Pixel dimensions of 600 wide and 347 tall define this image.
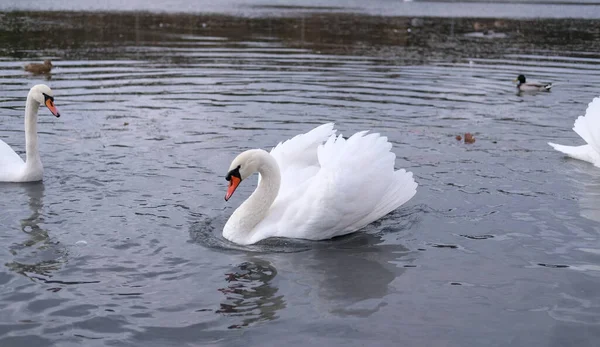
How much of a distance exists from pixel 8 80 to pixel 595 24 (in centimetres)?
3454

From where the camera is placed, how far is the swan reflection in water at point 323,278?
23.4 feet

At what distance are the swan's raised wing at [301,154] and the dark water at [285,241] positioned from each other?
87 centimetres

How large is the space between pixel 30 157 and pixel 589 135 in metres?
7.72

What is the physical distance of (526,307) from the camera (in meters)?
7.18

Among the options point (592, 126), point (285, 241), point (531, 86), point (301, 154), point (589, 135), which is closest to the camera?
point (285, 241)

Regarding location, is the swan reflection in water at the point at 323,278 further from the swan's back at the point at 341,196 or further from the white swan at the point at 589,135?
the white swan at the point at 589,135

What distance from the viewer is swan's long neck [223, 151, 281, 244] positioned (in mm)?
8703

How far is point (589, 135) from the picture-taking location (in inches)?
471

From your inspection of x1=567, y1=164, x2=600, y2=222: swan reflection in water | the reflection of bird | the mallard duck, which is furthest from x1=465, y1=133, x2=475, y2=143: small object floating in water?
the mallard duck

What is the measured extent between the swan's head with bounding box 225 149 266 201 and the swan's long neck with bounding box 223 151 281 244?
70mm

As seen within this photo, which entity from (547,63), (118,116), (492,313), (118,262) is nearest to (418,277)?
(492,313)

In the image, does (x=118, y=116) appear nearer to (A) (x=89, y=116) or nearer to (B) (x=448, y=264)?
(A) (x=89, y=116)

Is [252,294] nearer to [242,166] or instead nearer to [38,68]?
[242,166]

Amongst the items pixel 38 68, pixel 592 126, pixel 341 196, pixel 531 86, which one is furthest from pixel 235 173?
pixel 38 68
